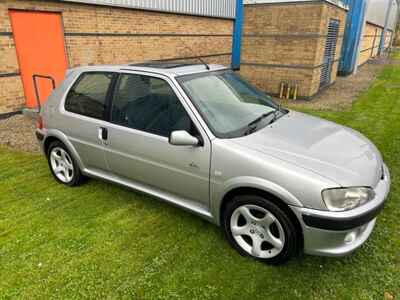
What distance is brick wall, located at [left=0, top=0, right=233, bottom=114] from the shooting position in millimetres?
6953

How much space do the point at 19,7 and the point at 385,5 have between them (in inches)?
1100

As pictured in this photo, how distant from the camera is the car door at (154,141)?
2.84 metres

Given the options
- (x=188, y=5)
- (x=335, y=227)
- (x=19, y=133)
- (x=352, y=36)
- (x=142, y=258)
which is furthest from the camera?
(x=352, y=36)

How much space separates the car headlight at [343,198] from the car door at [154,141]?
1029mm

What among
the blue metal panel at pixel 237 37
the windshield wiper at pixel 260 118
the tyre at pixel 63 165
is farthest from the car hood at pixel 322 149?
the blue metal panel at pixel 237 37

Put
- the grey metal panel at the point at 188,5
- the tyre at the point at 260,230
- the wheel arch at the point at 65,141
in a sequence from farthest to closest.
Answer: the grey metal panel at the point at 188,5 < the wheel arch at the point at 65,141 < the tyre at the point at 260,230

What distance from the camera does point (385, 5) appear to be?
982 inches

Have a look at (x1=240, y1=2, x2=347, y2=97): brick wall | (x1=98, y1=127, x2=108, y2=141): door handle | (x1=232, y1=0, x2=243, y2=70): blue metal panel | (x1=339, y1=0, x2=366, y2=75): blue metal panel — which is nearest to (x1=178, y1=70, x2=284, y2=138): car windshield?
(x1=98, y1=127, x2=108, y2=141): door handle

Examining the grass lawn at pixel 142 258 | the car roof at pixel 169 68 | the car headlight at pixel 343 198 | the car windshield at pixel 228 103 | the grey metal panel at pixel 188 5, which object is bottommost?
the grass lawn at pixel 142 258

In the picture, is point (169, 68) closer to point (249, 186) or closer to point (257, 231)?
point (249, 186)

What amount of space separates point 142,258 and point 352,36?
1702cm

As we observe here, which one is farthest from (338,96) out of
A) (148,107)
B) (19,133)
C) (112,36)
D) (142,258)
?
(142,258)

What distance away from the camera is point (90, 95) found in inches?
144

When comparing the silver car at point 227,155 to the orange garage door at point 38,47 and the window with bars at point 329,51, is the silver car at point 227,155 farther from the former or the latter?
the window with bars at point 329,51
